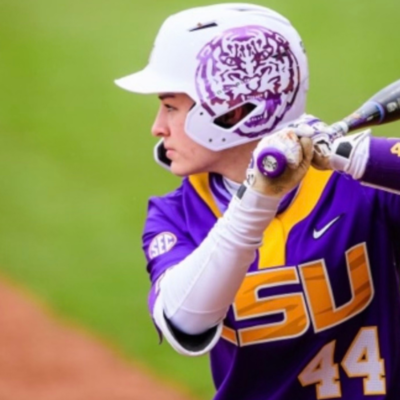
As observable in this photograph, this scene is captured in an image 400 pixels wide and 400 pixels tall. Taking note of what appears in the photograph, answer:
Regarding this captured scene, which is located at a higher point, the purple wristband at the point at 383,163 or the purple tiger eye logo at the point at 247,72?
the purple tiger eye logo at the point at 247,72

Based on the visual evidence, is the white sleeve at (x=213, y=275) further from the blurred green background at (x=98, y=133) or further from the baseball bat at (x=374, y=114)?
the blurred green background at (x=98, y=133)

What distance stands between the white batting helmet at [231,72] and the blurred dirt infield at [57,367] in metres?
2.65

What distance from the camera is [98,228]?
7.00 meters

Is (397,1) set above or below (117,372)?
above

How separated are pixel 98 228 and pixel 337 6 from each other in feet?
8.39

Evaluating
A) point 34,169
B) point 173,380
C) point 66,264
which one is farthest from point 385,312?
point 34,169

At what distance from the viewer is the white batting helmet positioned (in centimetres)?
334

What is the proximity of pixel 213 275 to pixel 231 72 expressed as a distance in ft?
1.82

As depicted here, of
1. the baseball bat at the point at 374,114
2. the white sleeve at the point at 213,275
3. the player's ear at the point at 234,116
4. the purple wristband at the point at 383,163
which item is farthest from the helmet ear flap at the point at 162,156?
the purple wristband at the point at 383,163

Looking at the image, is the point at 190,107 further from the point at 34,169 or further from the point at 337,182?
the point at 34,169

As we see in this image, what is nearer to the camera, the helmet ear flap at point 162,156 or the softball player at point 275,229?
the softball player at point 275,229

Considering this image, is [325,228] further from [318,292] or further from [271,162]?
[271,162]

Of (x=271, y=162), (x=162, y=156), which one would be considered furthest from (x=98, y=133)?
(x=271, y=162)

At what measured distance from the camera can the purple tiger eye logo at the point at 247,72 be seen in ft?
11.0
